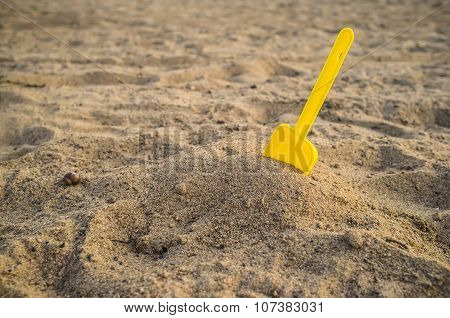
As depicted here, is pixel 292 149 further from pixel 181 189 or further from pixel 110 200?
pixel 110 200

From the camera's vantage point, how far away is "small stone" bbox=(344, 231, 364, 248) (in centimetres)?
136

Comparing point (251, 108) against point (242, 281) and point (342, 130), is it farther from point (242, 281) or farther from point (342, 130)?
point (242, 281)

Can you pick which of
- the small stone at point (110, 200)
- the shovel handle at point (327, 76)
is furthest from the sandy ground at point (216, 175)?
the shovel handle at point (327, 76)

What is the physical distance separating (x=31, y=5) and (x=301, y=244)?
443cm

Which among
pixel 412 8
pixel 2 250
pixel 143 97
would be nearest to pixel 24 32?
pixel 143 97

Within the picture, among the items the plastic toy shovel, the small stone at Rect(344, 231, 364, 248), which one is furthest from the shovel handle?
the small stone at Rect(344, 231, 364, 248)

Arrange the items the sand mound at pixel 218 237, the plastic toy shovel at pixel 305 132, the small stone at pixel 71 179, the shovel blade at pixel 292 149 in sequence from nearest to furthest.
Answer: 1. the sand mound at pixel 218 237
2. the plastic toy shovel at pixel 305 132
3. the shovel blade at pixel 292 149
4. the small stone at pixel 71 179

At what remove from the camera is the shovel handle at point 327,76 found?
4.44 ft

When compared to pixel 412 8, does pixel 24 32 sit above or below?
below

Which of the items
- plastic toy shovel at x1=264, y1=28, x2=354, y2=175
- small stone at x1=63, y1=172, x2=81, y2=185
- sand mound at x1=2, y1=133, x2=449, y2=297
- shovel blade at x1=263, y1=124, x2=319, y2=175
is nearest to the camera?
sand mound at x1=2, y1=133, x2=449, y2=297

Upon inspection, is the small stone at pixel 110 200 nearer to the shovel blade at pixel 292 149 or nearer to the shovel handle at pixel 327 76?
the shovel blade at pixel 292 149

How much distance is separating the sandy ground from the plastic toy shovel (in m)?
0.05

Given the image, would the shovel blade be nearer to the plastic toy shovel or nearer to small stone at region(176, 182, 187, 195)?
the plastic toy shovel

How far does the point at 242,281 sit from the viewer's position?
4.15ft
